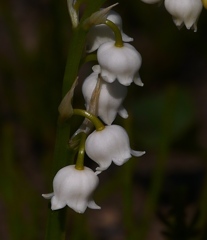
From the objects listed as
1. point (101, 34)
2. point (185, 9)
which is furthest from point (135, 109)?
point (185, 9)

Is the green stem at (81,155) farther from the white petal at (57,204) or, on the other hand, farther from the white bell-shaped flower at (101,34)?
the white bell-shaped flower at (101,34)

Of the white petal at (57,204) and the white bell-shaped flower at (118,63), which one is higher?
the white bell-shaped flower at (118,63)

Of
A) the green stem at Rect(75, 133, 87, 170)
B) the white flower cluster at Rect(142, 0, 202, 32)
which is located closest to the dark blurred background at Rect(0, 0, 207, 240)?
the green stem at Rect(75, 133, 87, 170)

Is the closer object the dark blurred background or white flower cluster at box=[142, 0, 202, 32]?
white flower cluster at box=[142, 0, 202, 32]

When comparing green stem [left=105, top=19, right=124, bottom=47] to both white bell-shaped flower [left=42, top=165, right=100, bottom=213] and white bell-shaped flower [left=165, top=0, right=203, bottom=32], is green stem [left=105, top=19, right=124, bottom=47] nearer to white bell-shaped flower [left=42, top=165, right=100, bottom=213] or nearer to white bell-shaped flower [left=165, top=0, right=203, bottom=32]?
white bell-shaped flower [left=165, top=0, right=203, bottom=32]

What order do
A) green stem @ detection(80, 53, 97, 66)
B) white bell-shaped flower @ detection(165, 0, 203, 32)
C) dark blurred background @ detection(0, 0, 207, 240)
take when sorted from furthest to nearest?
1. dark blurred background @ detection(0, 0, 207, 240)
2. green stem @ detection(80, 53, 97, 66)
3. white bell-shaped flower @ detection(165, 0, 203, 32)

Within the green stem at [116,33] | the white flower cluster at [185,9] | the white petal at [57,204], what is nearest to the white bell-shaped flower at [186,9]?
the white flower cluster at [185,9]

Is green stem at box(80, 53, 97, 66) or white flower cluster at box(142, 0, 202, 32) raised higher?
white flower cluster at box(142, 0, 202, 32)
